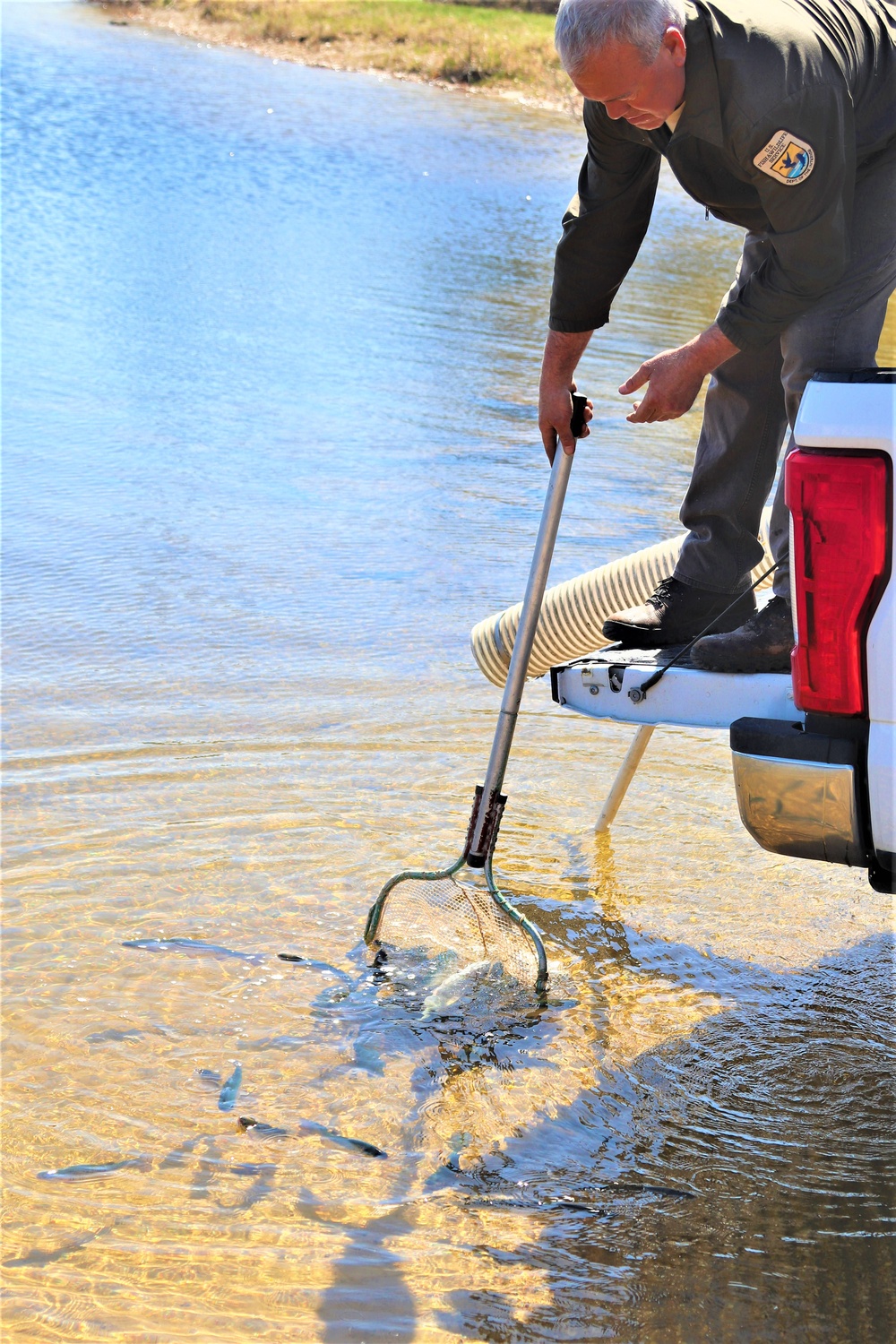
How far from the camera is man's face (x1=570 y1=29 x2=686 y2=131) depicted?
8.90ft

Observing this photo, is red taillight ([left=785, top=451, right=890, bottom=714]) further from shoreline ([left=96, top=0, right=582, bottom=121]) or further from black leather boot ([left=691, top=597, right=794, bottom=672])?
shoreline ([left=96, top=0, right=582, bottom=121])

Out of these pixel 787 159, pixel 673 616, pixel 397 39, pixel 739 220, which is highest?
pixel 397 39

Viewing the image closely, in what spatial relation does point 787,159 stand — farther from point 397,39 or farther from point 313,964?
point 397,39

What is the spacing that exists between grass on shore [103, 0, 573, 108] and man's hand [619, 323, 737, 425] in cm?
3332

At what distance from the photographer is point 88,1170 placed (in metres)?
2.64

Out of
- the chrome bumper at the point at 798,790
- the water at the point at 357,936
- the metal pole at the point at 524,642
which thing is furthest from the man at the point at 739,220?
the water at the point at 357,936

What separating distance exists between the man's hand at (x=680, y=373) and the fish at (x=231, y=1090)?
167cm

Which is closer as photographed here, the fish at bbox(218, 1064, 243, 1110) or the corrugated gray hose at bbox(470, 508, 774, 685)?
the fish at bbox(218, 1064, 243, 1110)

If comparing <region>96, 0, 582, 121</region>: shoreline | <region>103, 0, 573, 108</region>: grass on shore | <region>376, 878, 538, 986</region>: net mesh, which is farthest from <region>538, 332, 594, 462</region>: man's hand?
<region>103, 0, 573, 108</region>: grass on shore

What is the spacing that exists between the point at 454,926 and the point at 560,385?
140 centimetres

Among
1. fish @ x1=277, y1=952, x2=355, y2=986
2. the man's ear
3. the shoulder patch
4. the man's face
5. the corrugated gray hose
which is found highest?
the man's ear

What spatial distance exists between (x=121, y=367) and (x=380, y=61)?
32889 millimetres

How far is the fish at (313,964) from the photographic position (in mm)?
→ 3291

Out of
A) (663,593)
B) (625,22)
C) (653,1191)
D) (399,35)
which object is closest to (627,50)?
(625,22)
